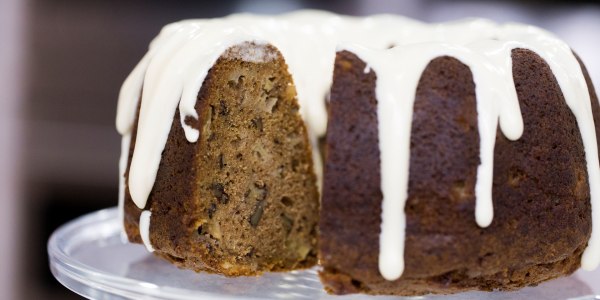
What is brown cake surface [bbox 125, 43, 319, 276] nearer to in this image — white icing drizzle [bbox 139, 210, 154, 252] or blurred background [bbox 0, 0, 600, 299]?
white icing drizzle [bbox 139, 210, 154, 252]

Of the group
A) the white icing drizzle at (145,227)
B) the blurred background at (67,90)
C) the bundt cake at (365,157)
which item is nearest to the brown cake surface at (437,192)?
the bundt cake at (365,157)

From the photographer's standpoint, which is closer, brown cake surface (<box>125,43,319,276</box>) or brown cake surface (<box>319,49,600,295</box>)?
brown cake surface (<box>319,49,600,295</box>)

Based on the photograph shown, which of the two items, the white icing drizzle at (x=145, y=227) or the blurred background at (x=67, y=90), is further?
Result: the blurred background at (x=67, y=90)

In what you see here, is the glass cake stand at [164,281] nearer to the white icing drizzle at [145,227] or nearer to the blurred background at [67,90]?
the white icing drizzle at [145,227]

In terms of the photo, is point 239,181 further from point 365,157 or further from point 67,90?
point 67,90

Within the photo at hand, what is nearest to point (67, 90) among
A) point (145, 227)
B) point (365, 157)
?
point (145, 227)

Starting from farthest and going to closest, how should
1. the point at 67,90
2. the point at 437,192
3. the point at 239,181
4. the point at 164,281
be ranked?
the point at 67,90
the point at 239,181
the point at 164,281
the point at 437,192

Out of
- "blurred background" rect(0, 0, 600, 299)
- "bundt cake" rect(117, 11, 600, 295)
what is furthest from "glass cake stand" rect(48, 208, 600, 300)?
"blurred background" rect(0, 0, 600, 299)
